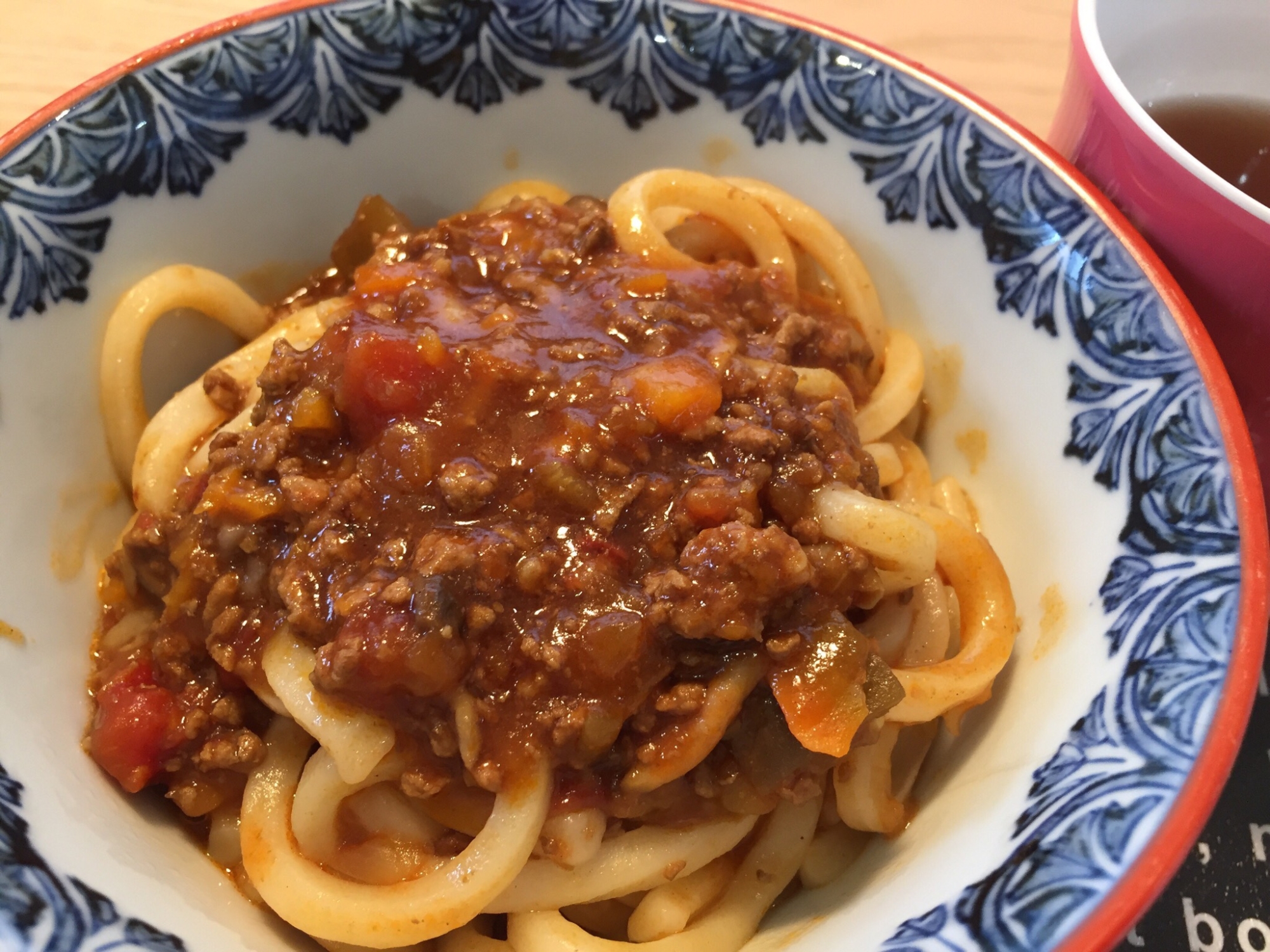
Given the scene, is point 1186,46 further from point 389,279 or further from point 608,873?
point 608,873

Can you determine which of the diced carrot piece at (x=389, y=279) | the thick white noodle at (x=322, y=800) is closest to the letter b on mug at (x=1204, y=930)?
the thick white noodle at (x=322, y=800)

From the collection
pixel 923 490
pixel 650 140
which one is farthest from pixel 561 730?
pixel 650 140

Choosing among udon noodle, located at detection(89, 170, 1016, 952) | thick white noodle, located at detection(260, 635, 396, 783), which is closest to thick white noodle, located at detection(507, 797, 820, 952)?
udon noodle, located at detection(89, 170, 1016, 952)

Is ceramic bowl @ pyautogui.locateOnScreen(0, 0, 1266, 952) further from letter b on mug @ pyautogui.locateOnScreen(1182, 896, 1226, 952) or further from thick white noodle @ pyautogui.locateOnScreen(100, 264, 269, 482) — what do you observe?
letter b on mug @ pyautogui.locateOnScreen(1182, 896, 1226, 952)

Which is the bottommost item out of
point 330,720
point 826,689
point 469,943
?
point 469,943

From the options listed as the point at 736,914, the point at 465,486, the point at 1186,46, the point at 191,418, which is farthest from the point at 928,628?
the point at 191,418

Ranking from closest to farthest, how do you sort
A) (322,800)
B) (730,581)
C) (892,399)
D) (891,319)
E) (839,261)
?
(730,581) < (322,800) < (892,399) < (839,261) < (891,319)
